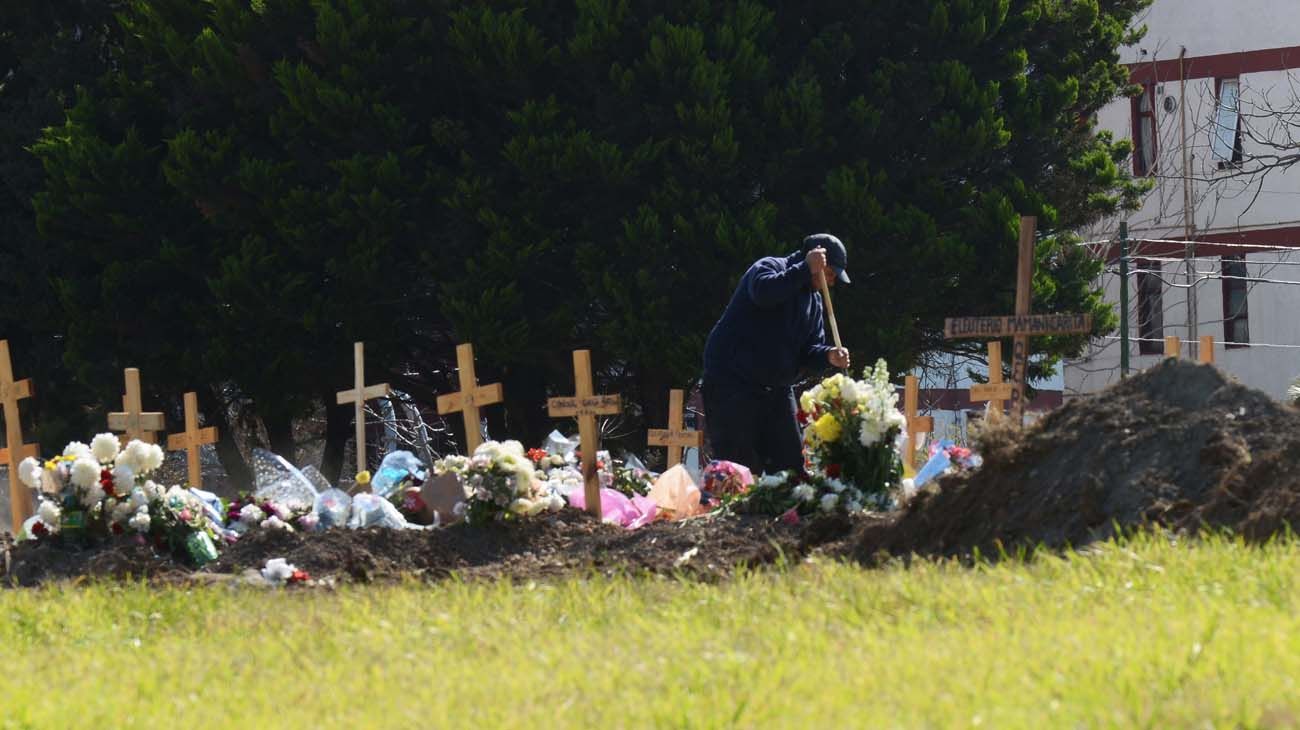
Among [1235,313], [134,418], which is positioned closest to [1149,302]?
[1235,313]

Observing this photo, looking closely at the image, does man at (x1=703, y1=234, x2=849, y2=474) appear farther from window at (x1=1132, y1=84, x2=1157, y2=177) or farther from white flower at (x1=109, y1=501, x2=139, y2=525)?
window at (x1=1132, y1=84, x2=1157, y2=177)

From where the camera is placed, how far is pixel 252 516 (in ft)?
30.0

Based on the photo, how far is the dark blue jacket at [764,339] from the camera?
10070 mm

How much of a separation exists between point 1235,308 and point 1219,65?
3948 mm

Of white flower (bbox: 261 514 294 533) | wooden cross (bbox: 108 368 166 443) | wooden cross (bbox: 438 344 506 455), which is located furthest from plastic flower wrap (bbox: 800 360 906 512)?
wooden cross (bbox: 108 368 166 443)

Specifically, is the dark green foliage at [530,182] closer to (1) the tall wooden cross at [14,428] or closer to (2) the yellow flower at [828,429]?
(1) the tall wooden cross at [14,428]

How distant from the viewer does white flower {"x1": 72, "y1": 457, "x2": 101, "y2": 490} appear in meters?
8.50

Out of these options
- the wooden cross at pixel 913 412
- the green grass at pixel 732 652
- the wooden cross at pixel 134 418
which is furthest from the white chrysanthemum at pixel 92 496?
the wooden cross at pixel 913 412

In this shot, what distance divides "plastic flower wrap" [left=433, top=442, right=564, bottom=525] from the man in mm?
1744

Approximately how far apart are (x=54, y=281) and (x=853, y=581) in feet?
47.1

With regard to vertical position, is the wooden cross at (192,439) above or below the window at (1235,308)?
below

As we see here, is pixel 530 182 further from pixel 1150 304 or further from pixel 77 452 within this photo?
pixel 1150 304

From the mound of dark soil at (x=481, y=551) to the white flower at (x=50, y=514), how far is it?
5.1 inches

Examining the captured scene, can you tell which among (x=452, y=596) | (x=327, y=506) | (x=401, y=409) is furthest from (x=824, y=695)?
(x=401, y=409)
